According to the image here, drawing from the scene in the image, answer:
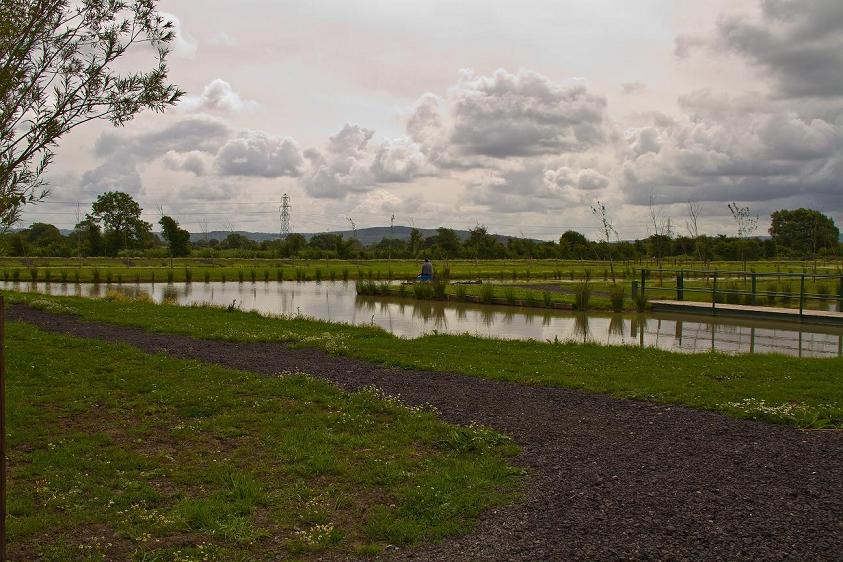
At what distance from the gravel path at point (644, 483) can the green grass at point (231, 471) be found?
0.40 m

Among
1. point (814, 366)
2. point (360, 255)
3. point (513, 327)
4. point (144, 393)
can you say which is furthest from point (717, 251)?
point (144, 393)

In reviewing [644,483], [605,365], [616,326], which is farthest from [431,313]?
[644,483]

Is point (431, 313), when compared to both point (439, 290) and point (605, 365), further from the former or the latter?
point (605, 365)

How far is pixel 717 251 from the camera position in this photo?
82312 mm

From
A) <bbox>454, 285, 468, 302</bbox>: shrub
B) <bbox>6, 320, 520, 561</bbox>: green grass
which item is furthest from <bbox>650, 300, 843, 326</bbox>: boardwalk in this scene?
<bbox>6, 320, 520, 561</bbox>: green grass

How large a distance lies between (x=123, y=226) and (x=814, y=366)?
83491mm

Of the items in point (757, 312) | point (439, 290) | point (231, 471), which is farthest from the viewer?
point (439, 290)

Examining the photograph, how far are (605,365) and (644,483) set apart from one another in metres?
6.39

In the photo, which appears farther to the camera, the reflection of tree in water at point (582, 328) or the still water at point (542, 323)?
the reflection of tree in water at point (582, 328)

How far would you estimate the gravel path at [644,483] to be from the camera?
4.84 m

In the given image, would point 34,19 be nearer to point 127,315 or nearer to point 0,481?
point 0,481

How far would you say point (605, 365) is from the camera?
12.3 metres

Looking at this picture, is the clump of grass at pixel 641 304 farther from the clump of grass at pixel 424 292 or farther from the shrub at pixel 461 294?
the clump of grass at pixel 424 292

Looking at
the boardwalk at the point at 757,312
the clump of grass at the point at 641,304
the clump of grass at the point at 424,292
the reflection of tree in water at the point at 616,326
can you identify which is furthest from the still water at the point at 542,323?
the clump of grass at the point at 641,304
